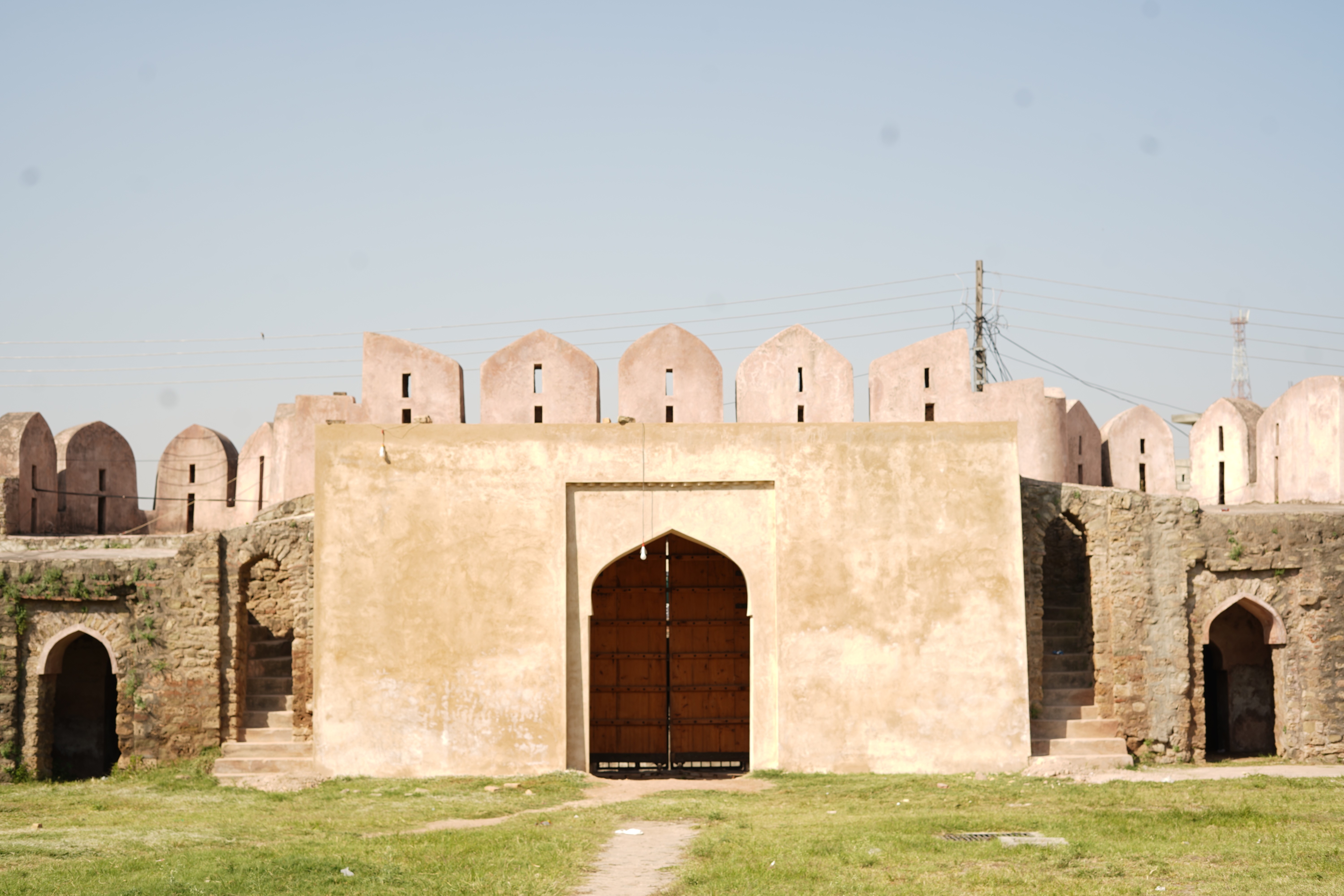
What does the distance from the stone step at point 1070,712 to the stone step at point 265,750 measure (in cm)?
830

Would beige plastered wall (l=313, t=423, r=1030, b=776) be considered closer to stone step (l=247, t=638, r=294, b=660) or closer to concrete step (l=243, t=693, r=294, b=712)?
concrete step (l=243, t=693, r=294, b=712)

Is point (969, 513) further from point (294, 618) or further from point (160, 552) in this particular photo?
point (160, 552)

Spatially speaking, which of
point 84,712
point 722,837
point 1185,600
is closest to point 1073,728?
point 1185,600

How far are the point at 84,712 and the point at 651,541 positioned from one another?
324 inches

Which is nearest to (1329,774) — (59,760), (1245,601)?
(1245,601)

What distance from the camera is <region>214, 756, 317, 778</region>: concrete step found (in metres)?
14.0

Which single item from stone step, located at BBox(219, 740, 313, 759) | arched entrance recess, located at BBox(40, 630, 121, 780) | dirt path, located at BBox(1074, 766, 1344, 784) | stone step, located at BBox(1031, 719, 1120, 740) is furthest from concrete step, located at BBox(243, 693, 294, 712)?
dirt path, located at BBox(1074, 766, 1344, 784)

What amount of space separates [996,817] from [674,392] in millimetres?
5960

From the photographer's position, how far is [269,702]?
15.3 m

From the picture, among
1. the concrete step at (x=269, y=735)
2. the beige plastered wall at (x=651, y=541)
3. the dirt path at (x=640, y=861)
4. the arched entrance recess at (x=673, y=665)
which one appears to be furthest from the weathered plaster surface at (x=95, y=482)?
the dirt path at (x=640, y=861)

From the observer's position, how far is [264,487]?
18234 mm

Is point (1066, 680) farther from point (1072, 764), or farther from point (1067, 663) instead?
point (1072, 764)

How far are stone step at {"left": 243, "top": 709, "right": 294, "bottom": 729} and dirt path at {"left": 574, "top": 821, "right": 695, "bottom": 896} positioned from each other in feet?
18.0

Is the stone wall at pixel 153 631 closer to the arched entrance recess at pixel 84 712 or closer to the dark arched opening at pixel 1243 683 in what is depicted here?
the arched entrance recess at pixel 84 712
